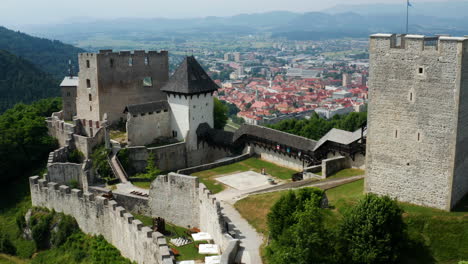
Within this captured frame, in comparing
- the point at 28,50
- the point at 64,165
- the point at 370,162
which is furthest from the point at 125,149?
the point at 28,50

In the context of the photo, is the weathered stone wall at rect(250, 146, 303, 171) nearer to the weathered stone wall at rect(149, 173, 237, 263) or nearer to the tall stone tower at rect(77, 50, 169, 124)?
the weathered stone wall at rect(149, 173, 237, 263)

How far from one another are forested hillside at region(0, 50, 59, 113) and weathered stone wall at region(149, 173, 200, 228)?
229 ft

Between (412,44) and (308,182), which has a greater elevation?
(412,44)

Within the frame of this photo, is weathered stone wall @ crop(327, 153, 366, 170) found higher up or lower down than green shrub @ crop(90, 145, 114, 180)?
higher up

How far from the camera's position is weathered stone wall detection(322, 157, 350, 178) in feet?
113

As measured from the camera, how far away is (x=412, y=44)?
24453 mm

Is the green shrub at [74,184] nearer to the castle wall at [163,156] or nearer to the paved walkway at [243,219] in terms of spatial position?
the castle wall at [163,156]

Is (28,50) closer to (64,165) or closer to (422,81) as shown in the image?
(64,165)

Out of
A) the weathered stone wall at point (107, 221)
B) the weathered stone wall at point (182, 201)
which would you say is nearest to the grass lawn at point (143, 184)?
the weathered stone wall at point (182, 201)

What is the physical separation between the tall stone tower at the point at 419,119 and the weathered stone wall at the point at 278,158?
12617mm

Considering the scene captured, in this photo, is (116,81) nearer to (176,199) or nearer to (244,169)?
(244,169)

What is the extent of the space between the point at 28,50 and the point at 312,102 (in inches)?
3844

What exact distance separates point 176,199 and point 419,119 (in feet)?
49.8


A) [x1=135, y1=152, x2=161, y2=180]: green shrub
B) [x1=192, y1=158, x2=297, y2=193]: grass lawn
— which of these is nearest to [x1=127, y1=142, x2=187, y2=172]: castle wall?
[x1=135, y1=152, x2=161, y2=180]: green shrub
